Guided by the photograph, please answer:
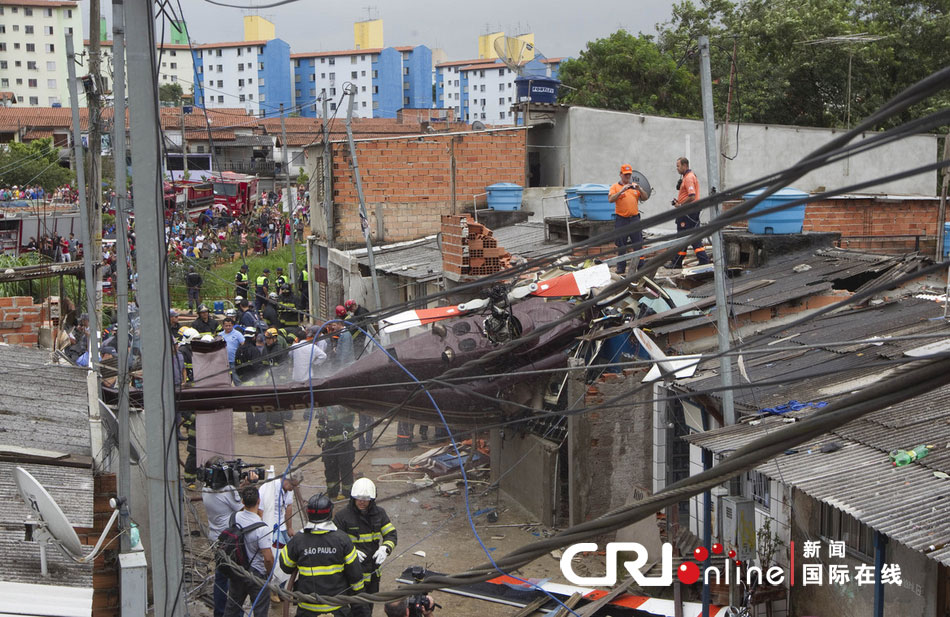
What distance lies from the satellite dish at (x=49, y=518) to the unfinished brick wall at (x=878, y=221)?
575 inches

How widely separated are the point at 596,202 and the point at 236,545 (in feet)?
30.5

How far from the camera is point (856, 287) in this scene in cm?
1158

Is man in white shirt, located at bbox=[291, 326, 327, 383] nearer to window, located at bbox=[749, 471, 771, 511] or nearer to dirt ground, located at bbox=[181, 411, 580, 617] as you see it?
dirt ground, located at bbox=[181, 411, 580, 617]

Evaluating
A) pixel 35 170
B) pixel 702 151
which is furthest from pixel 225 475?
pixel 35 170

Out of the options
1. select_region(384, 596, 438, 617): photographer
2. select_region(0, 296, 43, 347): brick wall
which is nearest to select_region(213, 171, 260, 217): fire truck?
select_region(0, 296, 43, 347): brick wall

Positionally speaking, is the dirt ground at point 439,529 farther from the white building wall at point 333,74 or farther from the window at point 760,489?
the white building wall at point 333,74

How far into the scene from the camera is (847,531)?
24.8 ft

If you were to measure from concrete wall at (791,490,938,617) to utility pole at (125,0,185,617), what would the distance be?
5072 millimetres

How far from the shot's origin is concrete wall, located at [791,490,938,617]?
6.60 metres

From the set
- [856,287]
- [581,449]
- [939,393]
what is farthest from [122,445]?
[856,287]

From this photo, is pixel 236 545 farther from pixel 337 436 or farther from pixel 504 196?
pixel 504 196

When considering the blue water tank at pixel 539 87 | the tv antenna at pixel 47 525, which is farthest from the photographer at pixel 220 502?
the blue water tank at pixel 539 87

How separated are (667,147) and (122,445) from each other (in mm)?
15840

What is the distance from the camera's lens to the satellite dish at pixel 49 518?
4613 millimetres
